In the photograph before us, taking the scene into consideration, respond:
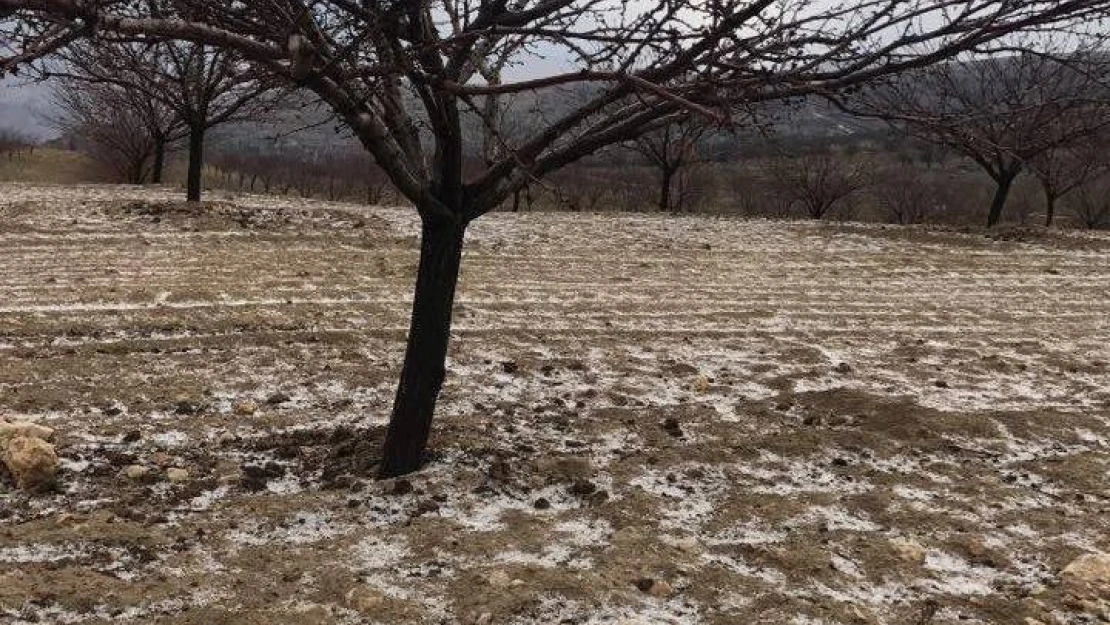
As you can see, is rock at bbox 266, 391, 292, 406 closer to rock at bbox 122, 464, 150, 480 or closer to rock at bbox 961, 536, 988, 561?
rock at bbox 122, 464, 150, 480

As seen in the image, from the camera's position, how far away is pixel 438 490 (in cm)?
454

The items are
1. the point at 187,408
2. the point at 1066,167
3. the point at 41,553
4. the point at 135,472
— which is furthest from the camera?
the point at 1066,167

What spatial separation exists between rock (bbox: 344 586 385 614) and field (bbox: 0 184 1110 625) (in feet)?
0.04

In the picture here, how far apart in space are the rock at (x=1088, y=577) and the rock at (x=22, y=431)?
16.2 ft

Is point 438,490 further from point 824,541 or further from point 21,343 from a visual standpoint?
point 21,343

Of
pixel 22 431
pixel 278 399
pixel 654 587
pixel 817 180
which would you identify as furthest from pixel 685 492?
pixel 817 180

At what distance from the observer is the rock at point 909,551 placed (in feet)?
13.0

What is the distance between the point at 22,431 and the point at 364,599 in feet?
7.75

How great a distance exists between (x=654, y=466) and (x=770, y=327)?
174 inches

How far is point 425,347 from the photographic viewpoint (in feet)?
15.5

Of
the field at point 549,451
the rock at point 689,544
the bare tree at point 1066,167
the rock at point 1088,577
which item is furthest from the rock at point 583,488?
the bare tree at point 1066,167

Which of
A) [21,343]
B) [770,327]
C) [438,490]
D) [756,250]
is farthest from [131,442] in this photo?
[756,250]

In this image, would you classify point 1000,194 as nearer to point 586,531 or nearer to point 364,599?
point 586,531

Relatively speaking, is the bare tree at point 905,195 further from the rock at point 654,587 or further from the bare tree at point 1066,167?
the rock at point 654,587
